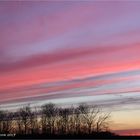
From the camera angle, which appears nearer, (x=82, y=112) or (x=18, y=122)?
(x=18, y=122)

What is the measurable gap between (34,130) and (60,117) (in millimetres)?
8113

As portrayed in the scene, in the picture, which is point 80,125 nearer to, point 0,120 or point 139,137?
point 0,120

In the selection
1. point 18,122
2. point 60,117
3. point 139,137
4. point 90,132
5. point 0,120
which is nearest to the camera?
point 139,137

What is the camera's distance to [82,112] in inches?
2670

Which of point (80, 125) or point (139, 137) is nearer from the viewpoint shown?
point (139, 137)

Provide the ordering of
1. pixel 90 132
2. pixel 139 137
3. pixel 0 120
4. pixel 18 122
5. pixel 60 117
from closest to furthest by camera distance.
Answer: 1. pixel 139 137
2. pixel 0 120
3. pixel 18 122
4. pixel 90 132
5. pixel 60 117

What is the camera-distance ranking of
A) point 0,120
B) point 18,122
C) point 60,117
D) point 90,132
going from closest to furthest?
point 0,120, point 18,122, point 90,132, point 60,117

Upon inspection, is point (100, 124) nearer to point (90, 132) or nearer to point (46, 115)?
point (90, 132)

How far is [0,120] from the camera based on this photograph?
5475 centimetres

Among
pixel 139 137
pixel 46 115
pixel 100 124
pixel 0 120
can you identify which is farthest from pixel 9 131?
pixel 139 137

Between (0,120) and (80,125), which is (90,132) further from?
(0,120)

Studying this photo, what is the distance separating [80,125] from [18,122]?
11.6m

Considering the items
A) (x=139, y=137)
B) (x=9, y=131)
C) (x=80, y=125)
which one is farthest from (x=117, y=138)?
(x=80, y=125)

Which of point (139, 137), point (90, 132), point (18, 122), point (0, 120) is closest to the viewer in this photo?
point (139, 137)
